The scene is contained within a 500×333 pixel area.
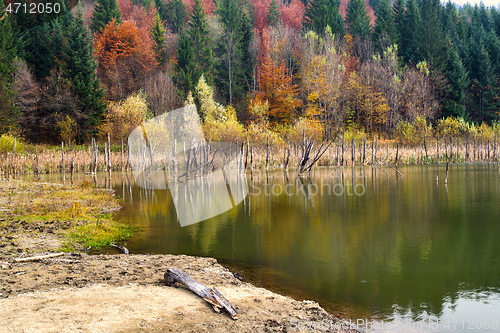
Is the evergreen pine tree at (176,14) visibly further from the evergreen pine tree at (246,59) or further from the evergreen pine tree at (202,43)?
the evergreen pine tree at (202,43)

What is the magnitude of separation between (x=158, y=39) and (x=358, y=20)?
2729 centimetres

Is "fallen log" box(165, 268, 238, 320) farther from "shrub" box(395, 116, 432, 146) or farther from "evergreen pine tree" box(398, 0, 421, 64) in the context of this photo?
"evergreen pine tree" box(398, 0, 421, 64)

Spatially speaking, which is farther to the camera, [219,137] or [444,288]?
[219,137]

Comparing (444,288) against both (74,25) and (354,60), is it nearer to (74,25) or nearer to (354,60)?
(74,25)

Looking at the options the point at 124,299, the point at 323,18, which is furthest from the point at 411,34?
the point at 124,299

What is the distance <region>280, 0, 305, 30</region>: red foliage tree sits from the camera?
6234 centimetres

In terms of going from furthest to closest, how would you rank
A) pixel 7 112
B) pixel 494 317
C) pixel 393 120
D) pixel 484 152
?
pixel 393 120
pixel 7 112
pixel 484 152
pixel 494 317

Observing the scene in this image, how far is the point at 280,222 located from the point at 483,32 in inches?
2227

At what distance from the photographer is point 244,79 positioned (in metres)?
54.8

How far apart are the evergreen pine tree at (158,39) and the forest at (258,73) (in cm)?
14

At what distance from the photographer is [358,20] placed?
192 ft

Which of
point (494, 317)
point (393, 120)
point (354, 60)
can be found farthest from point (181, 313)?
point (354, 60)

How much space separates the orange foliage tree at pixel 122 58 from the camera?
49688 millimetres

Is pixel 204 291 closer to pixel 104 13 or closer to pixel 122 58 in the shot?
pixel 122 58
